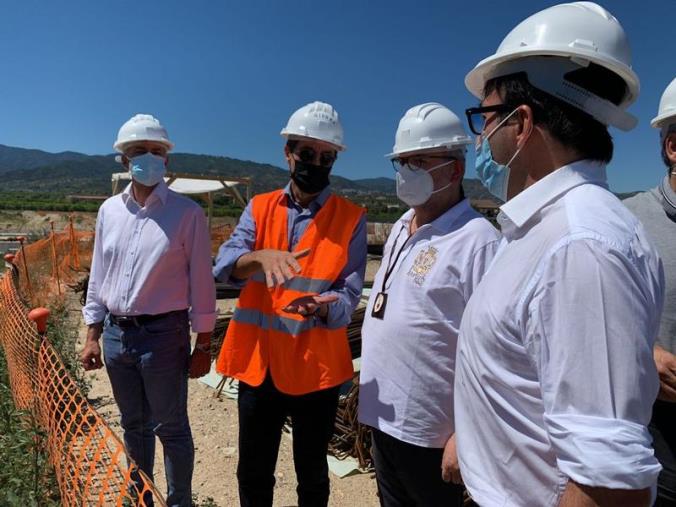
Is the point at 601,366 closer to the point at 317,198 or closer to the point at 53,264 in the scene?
the point at 317,198

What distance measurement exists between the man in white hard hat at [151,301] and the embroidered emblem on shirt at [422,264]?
1289 mm

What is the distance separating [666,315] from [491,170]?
1.14 m

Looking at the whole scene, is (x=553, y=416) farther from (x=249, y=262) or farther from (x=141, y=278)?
(x=141, y=278)

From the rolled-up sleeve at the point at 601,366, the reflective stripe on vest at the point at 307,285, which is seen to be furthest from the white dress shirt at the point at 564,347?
the reflective stripe on vest at the point at 307,285

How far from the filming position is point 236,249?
2.54 metres

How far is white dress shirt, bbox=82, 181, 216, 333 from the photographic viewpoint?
2711 millimetres

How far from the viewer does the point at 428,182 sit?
87.6 inches

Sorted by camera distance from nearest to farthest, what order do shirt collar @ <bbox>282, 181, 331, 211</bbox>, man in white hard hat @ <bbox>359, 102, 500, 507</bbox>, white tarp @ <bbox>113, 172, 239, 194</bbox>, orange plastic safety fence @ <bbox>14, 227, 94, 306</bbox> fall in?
man in white hard hat @ <bbox>359, 102, 500, 507</bbox> → shirt collar @ <bbox>282, 181, 331, 211</bbox> → orange plastic safety fence @ <bbox>14, 227, 94, 306</bbox> → white tarp @ <bbox>113, 172, 239, 194</bbox>

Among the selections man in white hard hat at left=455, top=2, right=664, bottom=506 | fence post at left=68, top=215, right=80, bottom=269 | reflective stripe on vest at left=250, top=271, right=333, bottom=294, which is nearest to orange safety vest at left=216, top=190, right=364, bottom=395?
reflective stripe on vest at left=250, top=271, right=333, bottom=294

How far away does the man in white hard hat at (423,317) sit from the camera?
A: 1.96 meters

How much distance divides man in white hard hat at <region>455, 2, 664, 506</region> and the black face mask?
129 centimetres

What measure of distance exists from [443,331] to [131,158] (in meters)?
2.04

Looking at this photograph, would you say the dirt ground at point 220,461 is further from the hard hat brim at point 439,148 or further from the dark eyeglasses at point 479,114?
the dark eyeglasses at point 479,114

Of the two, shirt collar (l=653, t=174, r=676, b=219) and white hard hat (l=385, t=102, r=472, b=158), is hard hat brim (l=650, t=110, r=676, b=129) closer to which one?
shirt collar (l=653, t=174, r=676, b=219)
